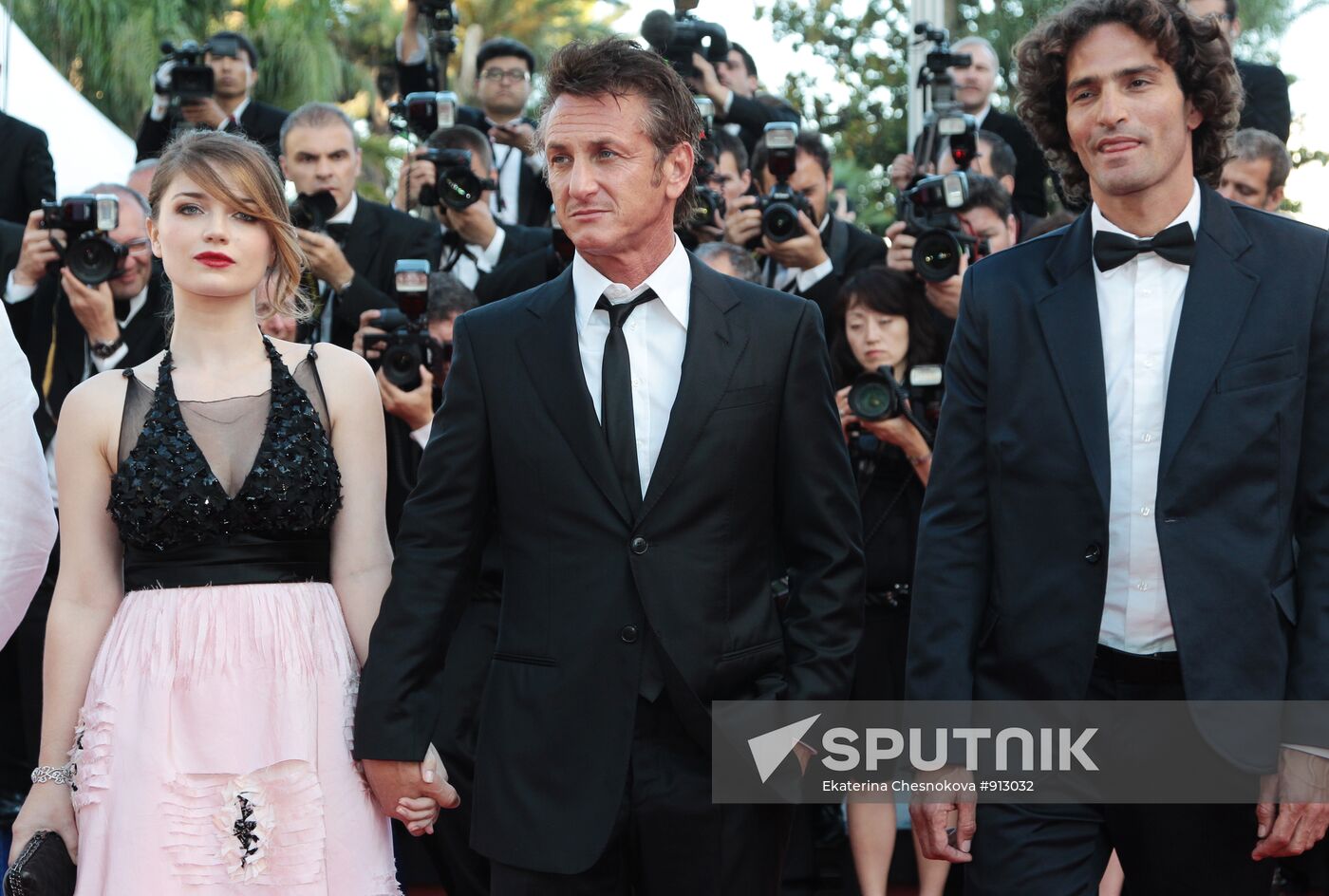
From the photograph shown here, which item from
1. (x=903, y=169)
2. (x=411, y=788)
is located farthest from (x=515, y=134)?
(x=411, y=788)

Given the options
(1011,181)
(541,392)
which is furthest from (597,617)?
(1011,181)

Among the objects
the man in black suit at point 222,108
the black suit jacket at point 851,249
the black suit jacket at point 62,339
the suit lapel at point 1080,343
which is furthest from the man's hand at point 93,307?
the suit lapel at point 1080,343

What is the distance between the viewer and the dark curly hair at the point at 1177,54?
291 centimetres

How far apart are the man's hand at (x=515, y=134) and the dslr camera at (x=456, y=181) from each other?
721 millimetres

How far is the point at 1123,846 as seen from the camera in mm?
2764

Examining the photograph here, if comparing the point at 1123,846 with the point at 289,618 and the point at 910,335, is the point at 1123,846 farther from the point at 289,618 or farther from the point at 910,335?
the point at 910,335

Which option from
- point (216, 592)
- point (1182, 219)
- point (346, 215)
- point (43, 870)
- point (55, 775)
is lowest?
point (43, 870)

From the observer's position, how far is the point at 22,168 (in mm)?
6207

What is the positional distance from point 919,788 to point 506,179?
460 cm

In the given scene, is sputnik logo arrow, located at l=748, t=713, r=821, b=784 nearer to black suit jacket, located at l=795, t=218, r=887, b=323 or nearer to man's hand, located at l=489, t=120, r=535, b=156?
black suit jacket, located at l=795, t=218, r=887, b=323

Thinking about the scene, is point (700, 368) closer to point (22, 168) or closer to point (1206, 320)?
point (1206, 320)

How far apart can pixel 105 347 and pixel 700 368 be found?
3.10 meters

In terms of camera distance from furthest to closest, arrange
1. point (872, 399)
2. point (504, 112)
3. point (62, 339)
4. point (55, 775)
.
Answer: point (504, 112) < point (62, 339) < point (872, 399) < point (55, 775)

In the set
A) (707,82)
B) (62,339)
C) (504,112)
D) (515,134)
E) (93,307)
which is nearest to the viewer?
(93,307)
